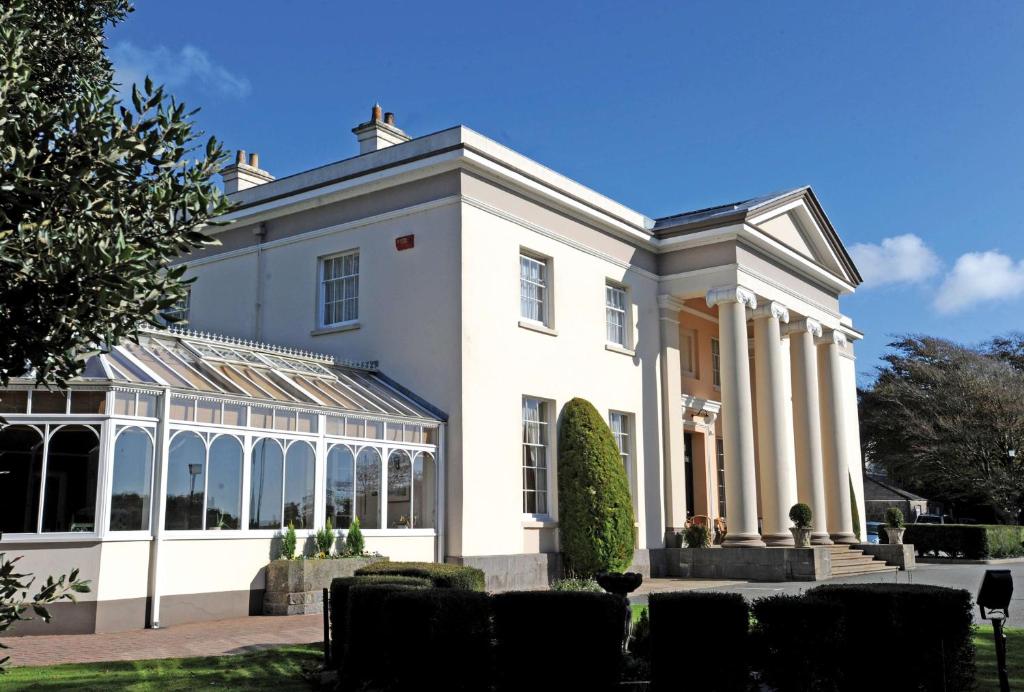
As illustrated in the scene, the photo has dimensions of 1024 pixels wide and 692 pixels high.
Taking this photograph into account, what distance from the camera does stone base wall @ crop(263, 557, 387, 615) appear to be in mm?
15180

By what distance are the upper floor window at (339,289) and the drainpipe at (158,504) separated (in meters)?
7.21

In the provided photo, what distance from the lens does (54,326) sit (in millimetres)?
5312

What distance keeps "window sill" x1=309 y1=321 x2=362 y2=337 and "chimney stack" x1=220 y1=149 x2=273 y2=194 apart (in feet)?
20.6

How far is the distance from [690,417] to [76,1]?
21.4 metres

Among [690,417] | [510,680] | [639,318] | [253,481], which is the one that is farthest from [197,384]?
[690,417]

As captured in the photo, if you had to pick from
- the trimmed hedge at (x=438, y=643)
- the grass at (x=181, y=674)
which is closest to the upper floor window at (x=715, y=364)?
the grass at (x=181, y=674)

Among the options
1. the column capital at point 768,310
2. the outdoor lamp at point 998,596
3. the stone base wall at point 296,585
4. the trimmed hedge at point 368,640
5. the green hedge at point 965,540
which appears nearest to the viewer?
the outdoor lamp at point 998,596

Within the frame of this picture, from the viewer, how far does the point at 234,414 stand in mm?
15438

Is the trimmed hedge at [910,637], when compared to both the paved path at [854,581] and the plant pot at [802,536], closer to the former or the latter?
the paved path at [854,581]

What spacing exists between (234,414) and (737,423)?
12857 mm

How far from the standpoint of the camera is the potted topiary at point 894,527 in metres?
27.3

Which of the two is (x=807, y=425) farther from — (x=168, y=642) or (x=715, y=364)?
(x=168, y=642)

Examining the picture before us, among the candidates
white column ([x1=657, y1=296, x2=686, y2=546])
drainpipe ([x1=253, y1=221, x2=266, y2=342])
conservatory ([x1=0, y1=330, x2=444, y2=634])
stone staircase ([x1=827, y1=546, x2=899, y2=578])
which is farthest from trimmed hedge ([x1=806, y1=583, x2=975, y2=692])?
drainpipe ([x1=253, y1=221, x2=266, y2=342])

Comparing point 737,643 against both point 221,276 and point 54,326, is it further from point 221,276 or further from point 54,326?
point 221,276
